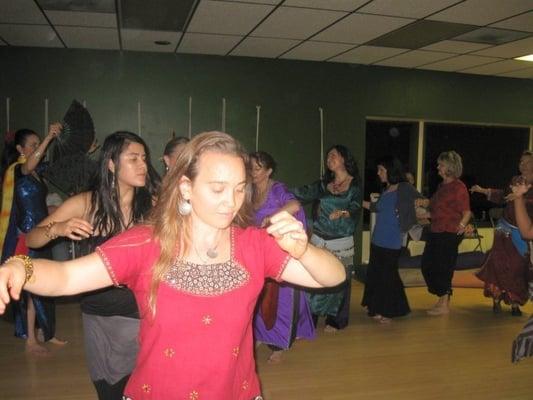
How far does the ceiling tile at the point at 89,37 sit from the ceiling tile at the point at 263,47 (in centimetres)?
134

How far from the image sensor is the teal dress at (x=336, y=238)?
3.92 m

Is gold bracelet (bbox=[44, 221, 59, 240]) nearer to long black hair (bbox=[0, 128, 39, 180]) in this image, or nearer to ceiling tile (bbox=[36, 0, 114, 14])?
long black hair (bbox=[0, 128, 39, 180])

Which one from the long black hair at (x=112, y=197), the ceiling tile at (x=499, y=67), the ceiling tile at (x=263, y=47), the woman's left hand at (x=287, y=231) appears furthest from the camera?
the ceiling tile at (x=499, y=67)

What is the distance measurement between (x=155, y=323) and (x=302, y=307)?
240cm

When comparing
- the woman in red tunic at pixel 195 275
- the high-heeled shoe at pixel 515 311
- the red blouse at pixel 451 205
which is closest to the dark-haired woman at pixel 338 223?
the red blouse at pixel 451 205

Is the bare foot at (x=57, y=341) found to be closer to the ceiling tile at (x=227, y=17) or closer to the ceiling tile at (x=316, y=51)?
the ceiling tile at (x=227, y=17)

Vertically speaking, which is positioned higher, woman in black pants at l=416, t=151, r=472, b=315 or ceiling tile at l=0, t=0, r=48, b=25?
ceiling tile at l=0, t=0, r=48, b=25

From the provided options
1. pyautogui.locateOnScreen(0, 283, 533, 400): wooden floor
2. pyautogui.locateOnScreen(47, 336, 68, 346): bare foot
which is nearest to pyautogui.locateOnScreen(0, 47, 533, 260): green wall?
pyautogui.locateOnScreen(0, 283, 533, 400): wooden floor

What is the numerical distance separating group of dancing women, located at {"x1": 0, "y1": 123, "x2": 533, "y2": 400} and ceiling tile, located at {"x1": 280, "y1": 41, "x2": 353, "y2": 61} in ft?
6.76

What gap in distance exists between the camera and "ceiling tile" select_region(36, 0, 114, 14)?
359 cm

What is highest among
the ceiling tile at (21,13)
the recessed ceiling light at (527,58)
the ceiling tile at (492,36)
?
Answer: the recessed ceiling light at (527,58)

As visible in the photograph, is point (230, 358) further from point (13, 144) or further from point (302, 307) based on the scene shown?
point (13, 144)

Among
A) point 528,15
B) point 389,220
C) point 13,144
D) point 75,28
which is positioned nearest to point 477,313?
point 389,220

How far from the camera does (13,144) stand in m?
3.54
